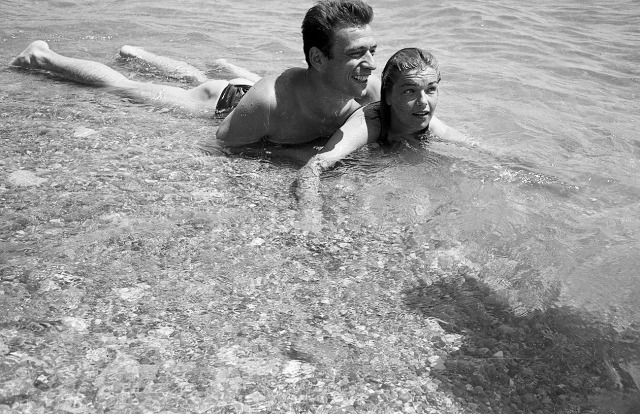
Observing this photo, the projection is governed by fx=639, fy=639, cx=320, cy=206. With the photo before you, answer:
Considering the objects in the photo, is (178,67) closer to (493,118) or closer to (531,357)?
(493,118)

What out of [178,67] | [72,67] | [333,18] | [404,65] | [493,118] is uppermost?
[333,18]

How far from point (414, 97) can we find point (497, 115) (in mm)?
1752

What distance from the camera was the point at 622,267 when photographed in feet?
11.2

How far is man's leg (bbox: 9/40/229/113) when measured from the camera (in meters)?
5.84

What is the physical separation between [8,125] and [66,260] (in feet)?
7.56

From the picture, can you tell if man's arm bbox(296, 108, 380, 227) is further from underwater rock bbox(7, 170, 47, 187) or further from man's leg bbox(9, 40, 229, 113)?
underwater rock bbox(7, 170, 47, 187)

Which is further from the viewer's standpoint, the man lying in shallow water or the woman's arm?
the woman's arm

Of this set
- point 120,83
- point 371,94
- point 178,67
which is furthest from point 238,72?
point 371,94

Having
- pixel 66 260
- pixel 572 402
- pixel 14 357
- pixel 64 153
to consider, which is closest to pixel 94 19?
pixel 64 153

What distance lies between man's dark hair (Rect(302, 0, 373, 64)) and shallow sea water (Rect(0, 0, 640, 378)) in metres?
0.91

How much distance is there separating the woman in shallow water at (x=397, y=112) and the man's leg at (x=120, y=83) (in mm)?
1526

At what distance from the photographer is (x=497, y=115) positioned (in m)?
6.24

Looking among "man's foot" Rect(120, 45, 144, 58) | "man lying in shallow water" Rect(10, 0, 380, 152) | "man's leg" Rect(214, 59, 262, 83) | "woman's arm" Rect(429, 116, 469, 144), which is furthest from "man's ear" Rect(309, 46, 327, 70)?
"man's foot" Rect(120, 45, 144, 58)

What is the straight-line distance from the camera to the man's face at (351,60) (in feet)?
15.4
